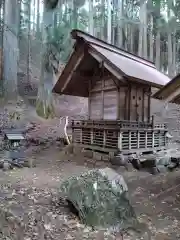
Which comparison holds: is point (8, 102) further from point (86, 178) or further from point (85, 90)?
point (86, 178)

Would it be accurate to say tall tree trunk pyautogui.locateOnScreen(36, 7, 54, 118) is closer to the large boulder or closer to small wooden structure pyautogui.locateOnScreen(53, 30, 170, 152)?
small wooden structure pyautogui.locateOnScreen(53, 30, 170, 152)

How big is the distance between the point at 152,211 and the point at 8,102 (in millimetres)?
13761

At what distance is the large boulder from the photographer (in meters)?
5.30

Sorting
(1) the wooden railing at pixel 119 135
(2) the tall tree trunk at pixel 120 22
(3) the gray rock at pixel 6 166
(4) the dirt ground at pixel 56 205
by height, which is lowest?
(4) the dirt ground at pixel 56 205

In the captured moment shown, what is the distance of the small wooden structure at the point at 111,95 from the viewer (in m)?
10.4

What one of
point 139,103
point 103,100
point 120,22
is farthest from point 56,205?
point 120,22

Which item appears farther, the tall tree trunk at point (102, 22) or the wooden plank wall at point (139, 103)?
the tall tree trunk at point (102, 22)

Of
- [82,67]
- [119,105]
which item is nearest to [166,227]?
[119,105]

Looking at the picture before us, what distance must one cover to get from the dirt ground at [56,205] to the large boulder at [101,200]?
280mm

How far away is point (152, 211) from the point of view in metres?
6.28

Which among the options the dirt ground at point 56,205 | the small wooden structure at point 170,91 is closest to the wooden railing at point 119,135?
the dirt ground at point 56,205

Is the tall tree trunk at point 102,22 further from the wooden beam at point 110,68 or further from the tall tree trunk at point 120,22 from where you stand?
the wooden beam at point 110,68

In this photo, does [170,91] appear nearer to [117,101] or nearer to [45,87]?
[117,101]

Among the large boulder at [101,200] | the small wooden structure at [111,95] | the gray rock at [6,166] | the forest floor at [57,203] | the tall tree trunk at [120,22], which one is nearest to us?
the forest floor at [57,203]
